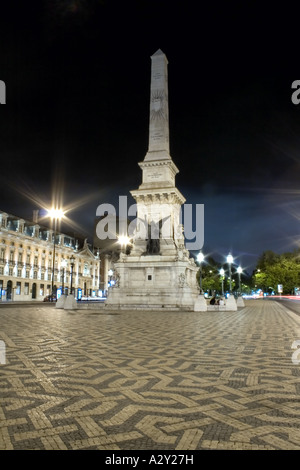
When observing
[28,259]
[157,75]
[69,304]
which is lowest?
[69,304]

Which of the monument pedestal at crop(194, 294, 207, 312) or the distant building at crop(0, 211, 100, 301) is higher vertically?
the distant building at crop(0, 211, 100, 301)

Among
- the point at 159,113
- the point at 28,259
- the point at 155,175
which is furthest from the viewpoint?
the point at 28,259

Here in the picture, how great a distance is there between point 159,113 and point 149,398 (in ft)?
108

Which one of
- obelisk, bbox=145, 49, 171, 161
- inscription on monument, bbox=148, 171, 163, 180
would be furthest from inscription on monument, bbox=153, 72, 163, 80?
inscription on monument, bbox=148, 171, 163, 180

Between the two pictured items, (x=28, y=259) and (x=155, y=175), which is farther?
(x=28, y=259)

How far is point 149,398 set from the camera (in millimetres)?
4598

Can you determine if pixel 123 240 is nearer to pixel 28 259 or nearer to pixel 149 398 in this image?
pixel 28 259

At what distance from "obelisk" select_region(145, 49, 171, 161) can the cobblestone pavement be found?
1079 inches

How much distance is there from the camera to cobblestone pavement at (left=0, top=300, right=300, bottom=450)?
3.35 metres

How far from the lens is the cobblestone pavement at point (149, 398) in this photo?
3354 mm

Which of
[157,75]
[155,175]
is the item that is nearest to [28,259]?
[155,175]

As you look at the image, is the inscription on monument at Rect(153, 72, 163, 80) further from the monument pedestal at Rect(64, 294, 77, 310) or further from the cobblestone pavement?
the cobblestone pavement
